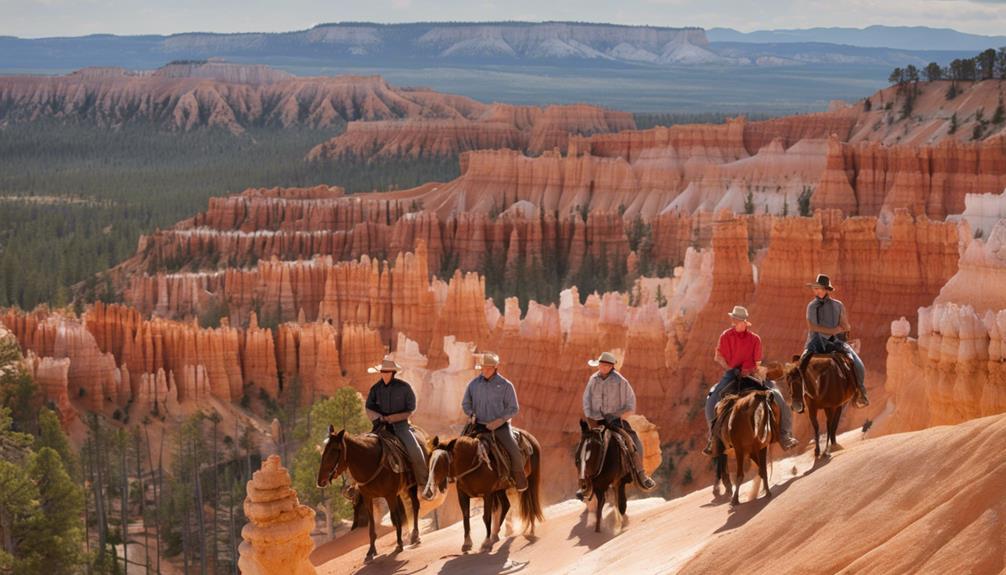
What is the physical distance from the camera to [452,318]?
63656mm

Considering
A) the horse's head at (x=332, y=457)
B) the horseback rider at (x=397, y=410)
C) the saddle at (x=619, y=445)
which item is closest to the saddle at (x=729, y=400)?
the saddle at (x=619, y=445)

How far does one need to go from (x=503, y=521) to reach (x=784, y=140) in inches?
3468

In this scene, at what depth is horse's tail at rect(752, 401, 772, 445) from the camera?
17.3 meters

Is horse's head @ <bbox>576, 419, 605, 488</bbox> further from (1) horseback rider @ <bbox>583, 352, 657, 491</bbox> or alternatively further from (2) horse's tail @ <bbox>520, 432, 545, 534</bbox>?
(2) horse's tail @ <bbox>520, 432, 545, 534</bbox>

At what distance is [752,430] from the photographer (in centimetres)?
1739

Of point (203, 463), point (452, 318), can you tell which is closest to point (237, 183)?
point (452, 318)

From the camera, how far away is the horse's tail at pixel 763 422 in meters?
17.3

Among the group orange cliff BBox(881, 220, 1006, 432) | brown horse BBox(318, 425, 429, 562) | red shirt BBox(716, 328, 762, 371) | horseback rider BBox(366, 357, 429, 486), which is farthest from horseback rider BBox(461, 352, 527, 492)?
orange cliff BBox(881, 220, 1006, 432)

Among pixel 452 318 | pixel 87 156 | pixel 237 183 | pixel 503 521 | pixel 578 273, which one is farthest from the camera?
pixel 87 156

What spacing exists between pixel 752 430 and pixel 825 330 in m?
2.17

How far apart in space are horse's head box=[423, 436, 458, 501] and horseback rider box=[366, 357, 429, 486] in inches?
12.5

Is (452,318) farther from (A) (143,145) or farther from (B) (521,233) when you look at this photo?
(A) (143,145)

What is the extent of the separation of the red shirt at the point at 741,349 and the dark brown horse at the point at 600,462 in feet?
5.72

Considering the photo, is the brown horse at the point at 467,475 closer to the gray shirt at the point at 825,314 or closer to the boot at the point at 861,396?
the gray shirt at the point at 825,314
